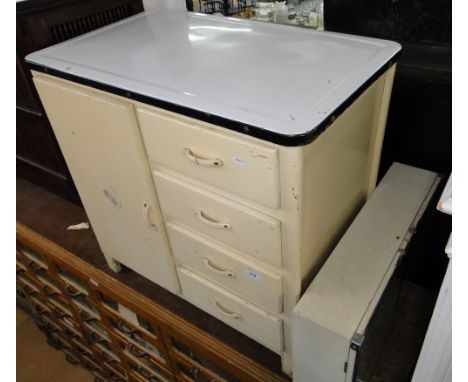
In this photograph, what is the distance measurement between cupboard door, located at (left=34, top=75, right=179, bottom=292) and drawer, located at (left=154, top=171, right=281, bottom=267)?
0.06m

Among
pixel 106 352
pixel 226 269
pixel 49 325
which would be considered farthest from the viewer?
pixel 49 325

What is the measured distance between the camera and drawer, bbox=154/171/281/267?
29.9 inches

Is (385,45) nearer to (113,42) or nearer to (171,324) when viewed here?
(113,42)

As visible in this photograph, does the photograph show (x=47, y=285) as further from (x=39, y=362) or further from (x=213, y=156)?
(x=213, y=156)

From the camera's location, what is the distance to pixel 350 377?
75 centimetres

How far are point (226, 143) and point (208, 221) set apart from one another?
196 mm

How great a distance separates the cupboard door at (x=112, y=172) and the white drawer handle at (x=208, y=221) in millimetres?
141

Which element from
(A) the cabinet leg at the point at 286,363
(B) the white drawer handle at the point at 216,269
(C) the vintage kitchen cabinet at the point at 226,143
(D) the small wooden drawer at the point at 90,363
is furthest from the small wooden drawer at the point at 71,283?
(A) the cabinet leg at the point at 286,363

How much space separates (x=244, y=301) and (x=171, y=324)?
0.24 metres

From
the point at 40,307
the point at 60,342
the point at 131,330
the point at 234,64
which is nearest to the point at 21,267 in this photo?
the point at 40,307

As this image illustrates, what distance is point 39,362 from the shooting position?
1.86 metres

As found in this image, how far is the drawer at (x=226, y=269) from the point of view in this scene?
2.76ft

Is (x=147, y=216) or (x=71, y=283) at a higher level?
(x=147, y=216)

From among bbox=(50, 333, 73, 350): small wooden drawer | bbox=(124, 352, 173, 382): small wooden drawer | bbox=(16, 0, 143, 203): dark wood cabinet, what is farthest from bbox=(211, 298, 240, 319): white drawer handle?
bbox=(50, 333, 73, 350): small wooden drawer
